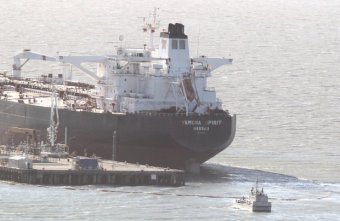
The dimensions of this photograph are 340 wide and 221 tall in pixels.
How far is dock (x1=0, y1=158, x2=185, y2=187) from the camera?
11075 centimetres

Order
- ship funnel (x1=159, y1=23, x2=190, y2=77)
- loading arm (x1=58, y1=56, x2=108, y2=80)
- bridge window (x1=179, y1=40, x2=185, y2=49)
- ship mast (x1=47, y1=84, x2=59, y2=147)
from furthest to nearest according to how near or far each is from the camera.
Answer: loading arm (x1=58, y1=56, x2=108, y2=80), bridge window (x1=179, y1=40, x2=185, y2=49), ship funnel (x1=159, y1=23, x2=190, y2=77), ship mast (x1=47, y1=84, x2=59, y2=147)

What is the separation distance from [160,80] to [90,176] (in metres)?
10.9

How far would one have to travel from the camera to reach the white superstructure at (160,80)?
11994 centimetres

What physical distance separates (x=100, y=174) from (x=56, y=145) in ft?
23.0

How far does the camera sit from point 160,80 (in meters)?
121

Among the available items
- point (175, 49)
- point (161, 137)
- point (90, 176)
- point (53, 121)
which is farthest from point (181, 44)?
point (90, 176)

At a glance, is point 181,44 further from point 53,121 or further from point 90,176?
point 90,176

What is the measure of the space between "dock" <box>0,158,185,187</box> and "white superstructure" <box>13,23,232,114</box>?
7.84m

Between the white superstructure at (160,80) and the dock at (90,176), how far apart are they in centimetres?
784

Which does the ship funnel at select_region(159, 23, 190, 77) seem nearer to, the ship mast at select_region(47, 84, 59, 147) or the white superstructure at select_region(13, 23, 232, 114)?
the white superstructure at select_region(13, 23, 232, 114)

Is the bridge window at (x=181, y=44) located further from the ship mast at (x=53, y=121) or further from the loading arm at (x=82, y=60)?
the ship mast at (x=53, y=121)

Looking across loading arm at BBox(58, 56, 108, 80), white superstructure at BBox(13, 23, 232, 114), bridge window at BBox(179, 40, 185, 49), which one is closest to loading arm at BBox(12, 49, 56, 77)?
loading arm at BBox(58, 56, 108, 80)

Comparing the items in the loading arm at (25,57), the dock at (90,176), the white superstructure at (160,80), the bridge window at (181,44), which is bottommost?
the dock at (90,176)

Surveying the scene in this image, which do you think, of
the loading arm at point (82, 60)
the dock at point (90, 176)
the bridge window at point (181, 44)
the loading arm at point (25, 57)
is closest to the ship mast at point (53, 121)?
the loading arm at point (82, 60)
